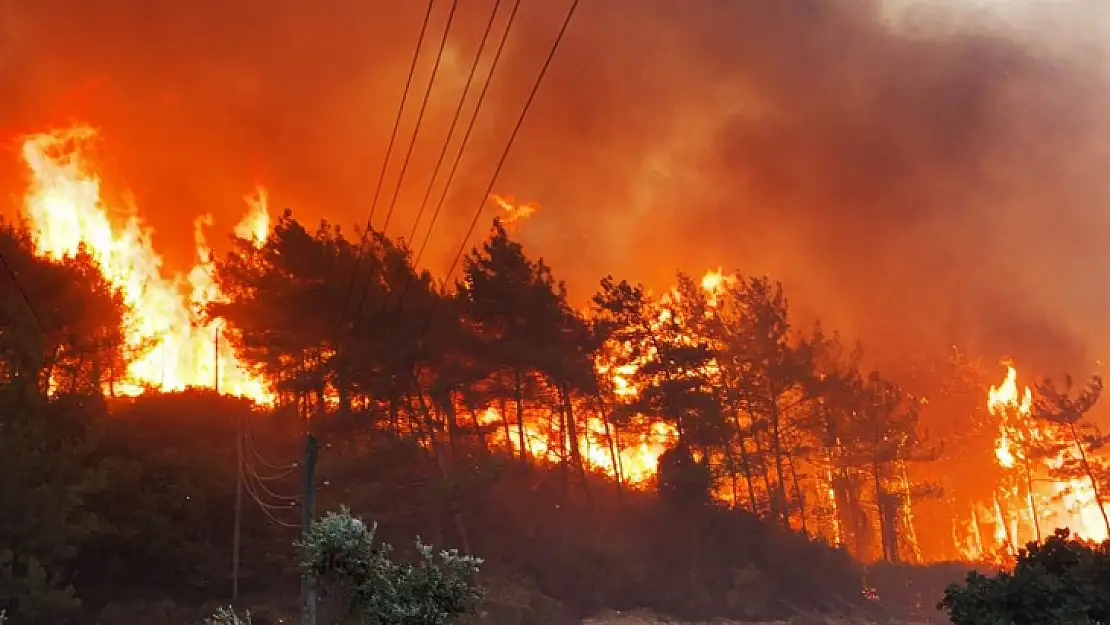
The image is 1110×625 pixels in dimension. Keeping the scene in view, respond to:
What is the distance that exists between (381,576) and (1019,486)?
86.1m

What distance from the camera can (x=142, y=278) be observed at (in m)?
46.0

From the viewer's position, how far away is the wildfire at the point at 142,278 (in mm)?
43062

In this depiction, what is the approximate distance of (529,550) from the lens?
38.4 meters

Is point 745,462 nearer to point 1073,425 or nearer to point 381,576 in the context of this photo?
point 1073,425

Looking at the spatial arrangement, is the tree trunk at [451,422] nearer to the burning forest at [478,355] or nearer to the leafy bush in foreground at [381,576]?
the burning forest at [478,355]

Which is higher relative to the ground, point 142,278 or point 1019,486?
point 142,278

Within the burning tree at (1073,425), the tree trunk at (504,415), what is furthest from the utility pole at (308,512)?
the burning tree at (1073,425)

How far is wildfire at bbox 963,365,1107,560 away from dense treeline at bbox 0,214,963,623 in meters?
19.4

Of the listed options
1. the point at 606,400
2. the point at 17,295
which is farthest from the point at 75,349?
the point at 606,400

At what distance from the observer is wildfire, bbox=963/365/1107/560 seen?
66.8m

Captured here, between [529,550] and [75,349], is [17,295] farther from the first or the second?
[529,550]

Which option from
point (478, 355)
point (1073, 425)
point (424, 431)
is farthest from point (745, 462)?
point (1073, 425)

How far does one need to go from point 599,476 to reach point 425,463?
1902cm

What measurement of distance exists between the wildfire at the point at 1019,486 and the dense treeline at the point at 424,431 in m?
19.4
